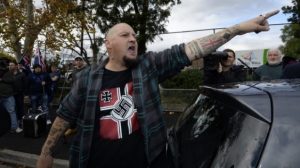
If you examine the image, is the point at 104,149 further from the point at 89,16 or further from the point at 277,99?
the point at 89,16

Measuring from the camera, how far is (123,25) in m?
3.28

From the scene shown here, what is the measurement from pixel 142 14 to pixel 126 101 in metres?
14.5

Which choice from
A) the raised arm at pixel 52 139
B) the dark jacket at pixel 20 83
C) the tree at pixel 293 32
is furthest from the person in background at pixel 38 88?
the tree at pixel 293 32

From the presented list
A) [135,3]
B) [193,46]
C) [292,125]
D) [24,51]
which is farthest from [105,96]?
[24,51]

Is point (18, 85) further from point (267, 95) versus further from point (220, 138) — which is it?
point (267, 95)

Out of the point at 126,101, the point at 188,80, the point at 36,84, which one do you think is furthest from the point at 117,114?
the point at 188,80

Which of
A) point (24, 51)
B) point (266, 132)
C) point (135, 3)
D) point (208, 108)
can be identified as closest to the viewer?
point (266, 132)

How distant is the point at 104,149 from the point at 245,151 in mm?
1250

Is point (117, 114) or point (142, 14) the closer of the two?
point (117, 114)

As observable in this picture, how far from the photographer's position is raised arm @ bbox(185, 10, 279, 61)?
9.82 feet

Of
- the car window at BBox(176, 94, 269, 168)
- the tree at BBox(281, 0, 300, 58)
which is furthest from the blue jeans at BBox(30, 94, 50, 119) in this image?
the tree at BBox(281, 0, 300, 58)

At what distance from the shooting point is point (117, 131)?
3057 mm

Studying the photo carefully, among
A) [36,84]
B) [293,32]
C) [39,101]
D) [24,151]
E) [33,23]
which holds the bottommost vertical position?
[24,151]

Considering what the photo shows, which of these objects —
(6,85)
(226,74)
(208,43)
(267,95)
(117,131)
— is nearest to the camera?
(267,95)
